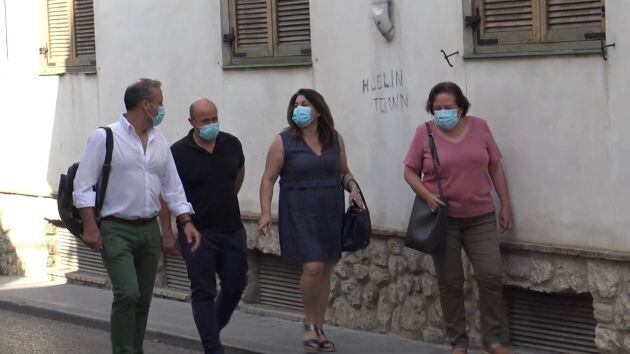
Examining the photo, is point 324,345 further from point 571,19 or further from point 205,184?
point 571,19

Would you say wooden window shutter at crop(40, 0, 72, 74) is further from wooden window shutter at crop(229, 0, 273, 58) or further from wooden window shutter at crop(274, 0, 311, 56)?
wooden window shutter at crop(274, 0, 311, 56)

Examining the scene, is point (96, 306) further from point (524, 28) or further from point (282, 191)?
point (524, 28)

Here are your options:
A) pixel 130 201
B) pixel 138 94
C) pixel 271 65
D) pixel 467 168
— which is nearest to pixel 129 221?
pixel 130 201

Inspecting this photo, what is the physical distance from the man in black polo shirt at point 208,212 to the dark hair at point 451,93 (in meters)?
1.38

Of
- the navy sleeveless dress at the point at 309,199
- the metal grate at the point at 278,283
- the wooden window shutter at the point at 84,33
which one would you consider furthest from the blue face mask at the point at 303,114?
the wooden window shutter at the point at 84,33

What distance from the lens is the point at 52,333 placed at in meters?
11.0

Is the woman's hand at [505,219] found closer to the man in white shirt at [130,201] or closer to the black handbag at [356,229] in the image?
the black handbag at [356,229]

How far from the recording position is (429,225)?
8.46 metres

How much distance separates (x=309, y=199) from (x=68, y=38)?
17.6 ft

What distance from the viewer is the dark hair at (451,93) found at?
848 cm

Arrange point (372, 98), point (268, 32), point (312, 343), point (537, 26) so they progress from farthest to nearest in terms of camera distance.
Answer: point (268, 32) → point (372, 98) → point (312, 343) → point (537, 26)

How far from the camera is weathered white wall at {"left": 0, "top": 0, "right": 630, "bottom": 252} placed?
26.7 ft

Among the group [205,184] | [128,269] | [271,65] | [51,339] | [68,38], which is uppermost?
[68,38]

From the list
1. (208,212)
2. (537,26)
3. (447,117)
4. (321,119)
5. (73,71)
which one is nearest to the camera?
(447,117)
